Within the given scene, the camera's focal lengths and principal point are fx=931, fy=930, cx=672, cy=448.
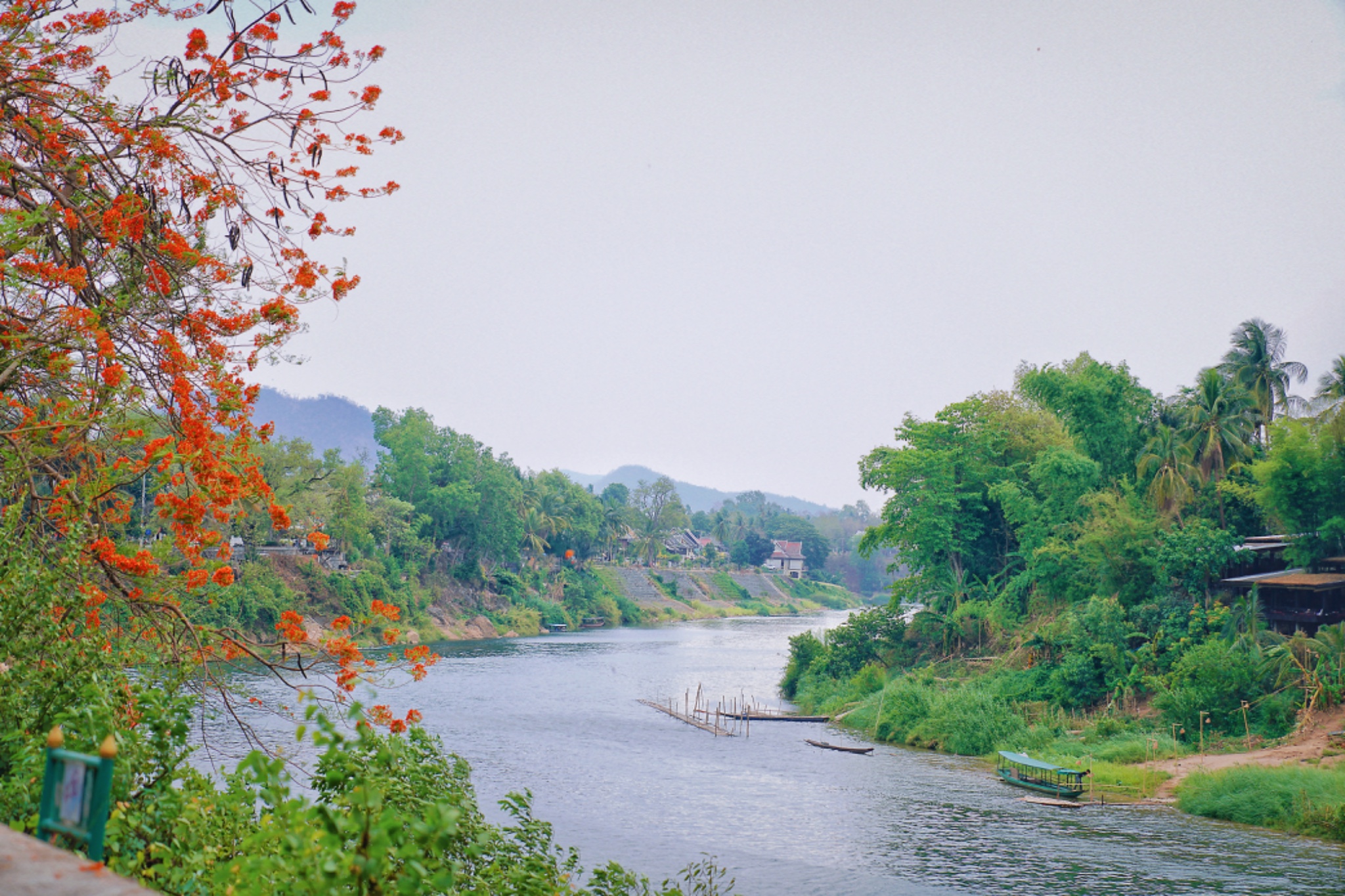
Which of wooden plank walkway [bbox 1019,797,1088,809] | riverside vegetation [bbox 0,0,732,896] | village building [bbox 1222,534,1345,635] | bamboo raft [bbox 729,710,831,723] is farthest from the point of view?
bamboo raft [bbox 729,710,831,723]

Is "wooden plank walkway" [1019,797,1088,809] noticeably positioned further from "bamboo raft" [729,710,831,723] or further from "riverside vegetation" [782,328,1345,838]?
"bamboo raft" [729,710,831,723]

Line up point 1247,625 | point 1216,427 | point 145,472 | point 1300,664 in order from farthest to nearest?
point 1216,427 → point 1247,625 → point 1300,664 → point 145,472

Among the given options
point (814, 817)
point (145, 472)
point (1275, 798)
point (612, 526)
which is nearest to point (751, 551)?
point (612, 526)

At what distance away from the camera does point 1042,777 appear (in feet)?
66.0

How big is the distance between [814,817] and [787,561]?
8562 cm

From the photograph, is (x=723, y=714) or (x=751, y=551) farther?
(x=751, y=551)

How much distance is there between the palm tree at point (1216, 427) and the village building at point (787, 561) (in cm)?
7128

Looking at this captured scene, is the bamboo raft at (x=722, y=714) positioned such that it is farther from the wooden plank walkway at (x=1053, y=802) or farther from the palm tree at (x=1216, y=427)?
the palm tree at (x=1216, y=427)

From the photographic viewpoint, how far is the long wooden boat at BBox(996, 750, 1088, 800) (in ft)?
63.2

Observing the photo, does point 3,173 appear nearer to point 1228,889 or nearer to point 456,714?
point 1228,889

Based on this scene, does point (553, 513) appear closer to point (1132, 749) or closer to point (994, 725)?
point (994, 725)

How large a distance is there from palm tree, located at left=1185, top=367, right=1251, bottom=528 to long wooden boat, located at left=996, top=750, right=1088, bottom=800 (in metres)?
12.9

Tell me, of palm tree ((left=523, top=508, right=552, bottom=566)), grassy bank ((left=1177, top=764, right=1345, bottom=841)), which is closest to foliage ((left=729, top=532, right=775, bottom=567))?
palm tree ((left=523, top=508, right=552, bottom=566))

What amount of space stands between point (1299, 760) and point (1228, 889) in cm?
660
